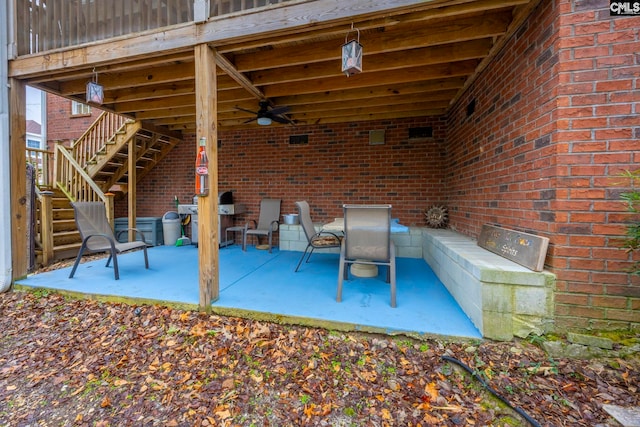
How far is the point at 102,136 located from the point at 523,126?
7.59m

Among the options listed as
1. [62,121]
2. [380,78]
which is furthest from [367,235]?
[62,121]

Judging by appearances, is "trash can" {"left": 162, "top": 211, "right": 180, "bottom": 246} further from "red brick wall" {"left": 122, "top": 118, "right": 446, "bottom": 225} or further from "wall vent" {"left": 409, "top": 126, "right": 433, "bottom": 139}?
"wall vent" {"left": 409, "top": 126, "right": 433, "bottom": 139}

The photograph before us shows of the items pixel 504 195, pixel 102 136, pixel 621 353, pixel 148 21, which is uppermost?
pixel 148 21

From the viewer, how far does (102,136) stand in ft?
19.1

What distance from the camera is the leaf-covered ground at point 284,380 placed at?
153cm

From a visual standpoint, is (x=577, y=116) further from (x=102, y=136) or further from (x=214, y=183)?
(x=102, y=136)

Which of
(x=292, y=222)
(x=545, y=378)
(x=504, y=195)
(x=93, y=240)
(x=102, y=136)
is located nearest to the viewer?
(x=545, y=378)

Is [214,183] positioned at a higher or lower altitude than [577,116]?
lower

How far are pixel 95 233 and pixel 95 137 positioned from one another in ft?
11.8

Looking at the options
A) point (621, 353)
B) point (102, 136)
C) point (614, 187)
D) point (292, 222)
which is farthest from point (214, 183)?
point (102, 136)

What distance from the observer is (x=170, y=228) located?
5887 millimetres

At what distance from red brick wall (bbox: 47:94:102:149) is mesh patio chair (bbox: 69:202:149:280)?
18.2 feet

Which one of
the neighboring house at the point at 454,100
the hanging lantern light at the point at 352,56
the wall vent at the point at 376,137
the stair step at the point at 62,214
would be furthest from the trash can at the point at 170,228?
the hanging lantern light at the point at 352,56

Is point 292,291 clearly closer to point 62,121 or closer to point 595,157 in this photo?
point 595,157
